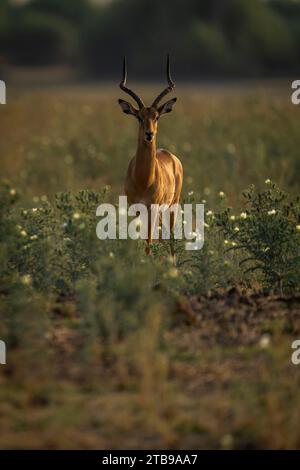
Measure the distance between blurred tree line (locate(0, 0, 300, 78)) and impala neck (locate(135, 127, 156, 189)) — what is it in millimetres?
41594

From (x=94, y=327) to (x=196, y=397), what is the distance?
0.98m

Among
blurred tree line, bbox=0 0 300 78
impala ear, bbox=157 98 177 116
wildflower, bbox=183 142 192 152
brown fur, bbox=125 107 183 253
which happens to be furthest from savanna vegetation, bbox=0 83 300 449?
blurred tree line, bbox=0 0 300 78

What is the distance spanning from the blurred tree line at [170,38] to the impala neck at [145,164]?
41594 mm

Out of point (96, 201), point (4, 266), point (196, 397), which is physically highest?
point (96, 201)

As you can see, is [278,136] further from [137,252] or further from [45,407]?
[45,407]

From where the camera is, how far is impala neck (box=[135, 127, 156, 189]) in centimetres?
1217

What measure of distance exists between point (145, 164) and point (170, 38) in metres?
50.4

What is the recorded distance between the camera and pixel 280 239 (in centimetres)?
964

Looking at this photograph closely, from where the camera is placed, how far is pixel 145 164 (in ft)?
40.0

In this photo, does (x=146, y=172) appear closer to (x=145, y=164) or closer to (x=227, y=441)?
(x=145, y=164)

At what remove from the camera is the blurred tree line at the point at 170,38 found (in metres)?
56.6

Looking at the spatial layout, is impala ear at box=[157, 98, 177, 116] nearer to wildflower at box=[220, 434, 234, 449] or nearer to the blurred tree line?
wildflower at box=[220, 434, 234, 449]

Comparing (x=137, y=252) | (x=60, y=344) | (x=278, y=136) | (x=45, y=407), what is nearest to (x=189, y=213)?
(x=137, y=252)

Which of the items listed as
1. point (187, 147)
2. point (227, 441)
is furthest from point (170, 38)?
point (227, 441)
